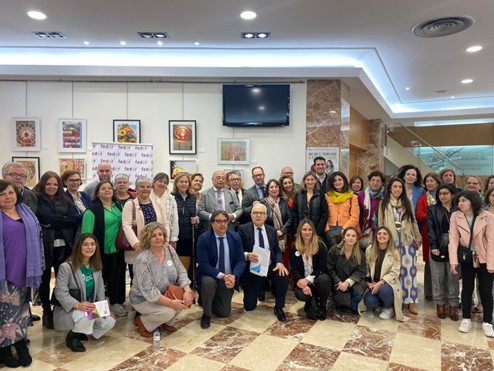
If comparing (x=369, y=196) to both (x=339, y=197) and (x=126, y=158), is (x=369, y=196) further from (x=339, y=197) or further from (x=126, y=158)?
(x=126, y=158)

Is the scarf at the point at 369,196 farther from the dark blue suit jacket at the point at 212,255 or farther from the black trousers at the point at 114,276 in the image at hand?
the black trousers at the point at 114,276

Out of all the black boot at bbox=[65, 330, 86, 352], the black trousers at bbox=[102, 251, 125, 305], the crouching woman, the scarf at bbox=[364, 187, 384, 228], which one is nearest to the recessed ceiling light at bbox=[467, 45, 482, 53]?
the scarf at bbox=[364, 187, 384, 228]

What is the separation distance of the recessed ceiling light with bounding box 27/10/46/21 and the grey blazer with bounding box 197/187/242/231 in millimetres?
2987

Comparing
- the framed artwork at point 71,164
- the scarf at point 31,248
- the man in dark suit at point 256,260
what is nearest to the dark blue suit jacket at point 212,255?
the man in dark suit at point 256,260

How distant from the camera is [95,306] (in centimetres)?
282

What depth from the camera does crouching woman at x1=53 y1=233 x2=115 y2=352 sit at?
279cm

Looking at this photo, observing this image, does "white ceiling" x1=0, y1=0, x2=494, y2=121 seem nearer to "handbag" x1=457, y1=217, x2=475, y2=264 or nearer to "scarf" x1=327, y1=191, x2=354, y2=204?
"scarf" x1=327, y1=191, x2=354, y2=204

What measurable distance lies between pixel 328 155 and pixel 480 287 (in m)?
3.13

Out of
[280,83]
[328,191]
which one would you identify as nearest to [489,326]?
[328,191]

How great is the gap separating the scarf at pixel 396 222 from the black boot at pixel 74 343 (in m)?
3.19

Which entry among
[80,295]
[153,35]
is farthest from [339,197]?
[153,35]

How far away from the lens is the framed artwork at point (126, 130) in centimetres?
579

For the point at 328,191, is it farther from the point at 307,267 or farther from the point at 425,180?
the point at 425,180

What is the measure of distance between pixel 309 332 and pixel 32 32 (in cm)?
528
